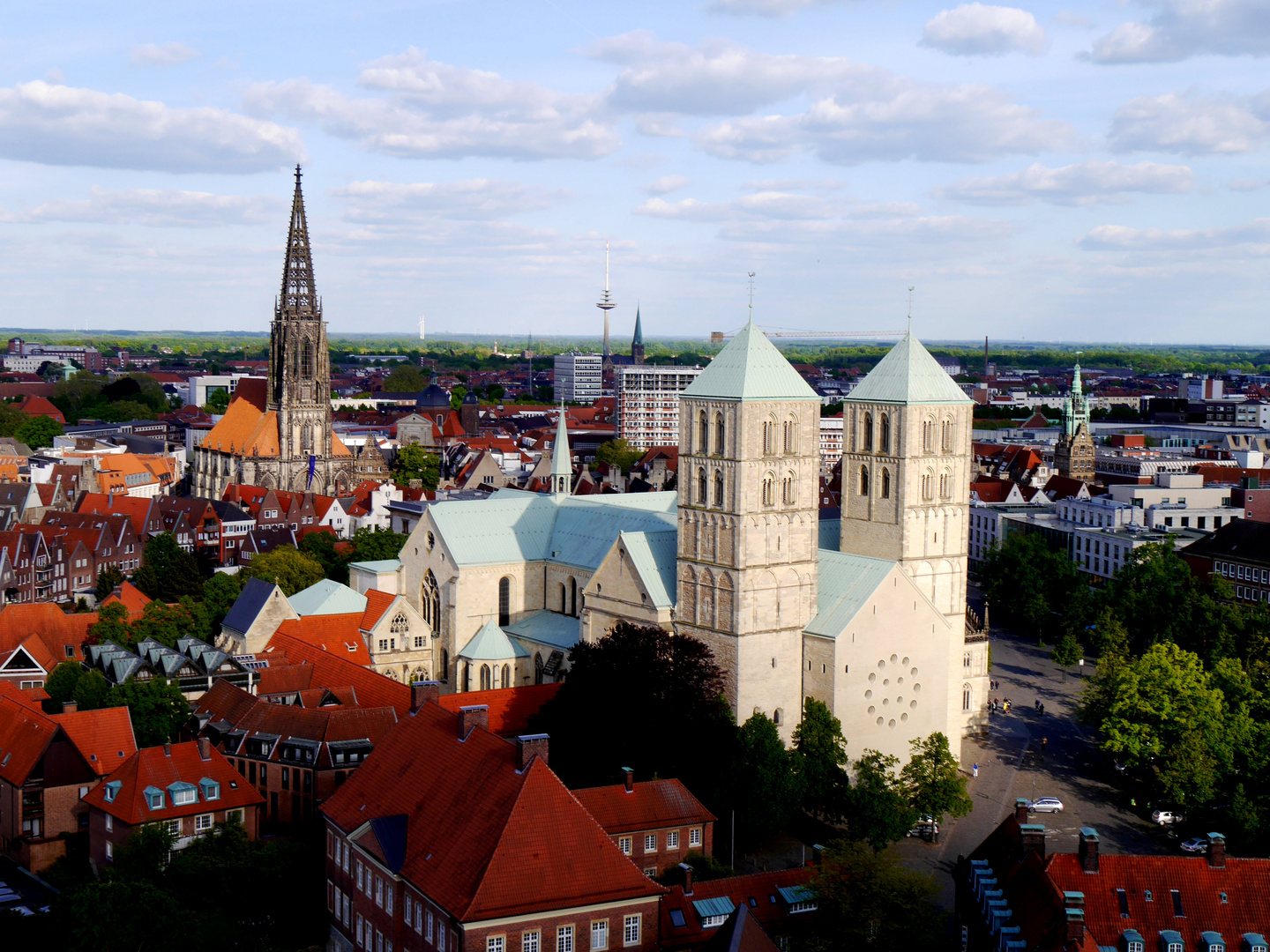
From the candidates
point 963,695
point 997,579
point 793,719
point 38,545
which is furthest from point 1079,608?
point 38,545

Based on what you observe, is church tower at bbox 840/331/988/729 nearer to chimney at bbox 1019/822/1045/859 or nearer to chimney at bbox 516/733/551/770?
chimney at bbox 1019/822/1045/859

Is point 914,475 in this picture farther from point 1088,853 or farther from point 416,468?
point 416,468

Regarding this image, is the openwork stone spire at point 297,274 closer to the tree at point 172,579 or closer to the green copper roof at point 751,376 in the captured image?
the tree at point 172,579

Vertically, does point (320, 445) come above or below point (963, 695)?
above

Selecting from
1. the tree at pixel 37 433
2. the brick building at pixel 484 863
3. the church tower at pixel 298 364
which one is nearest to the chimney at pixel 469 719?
the brick building at pixel 484 863

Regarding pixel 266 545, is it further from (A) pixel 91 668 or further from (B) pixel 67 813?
(B) pixel 67 813

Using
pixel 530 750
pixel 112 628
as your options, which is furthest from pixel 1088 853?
pixel 112 628

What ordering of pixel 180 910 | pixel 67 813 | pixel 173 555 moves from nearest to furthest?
pixel 180 910, pixel 67 813, pixel 173 555
